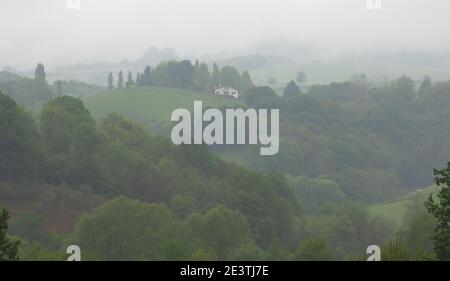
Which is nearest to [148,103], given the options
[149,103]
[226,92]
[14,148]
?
[149,103]

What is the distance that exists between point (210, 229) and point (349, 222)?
28304 mm

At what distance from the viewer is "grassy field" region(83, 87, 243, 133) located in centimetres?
15912

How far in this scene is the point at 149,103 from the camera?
169375 mm

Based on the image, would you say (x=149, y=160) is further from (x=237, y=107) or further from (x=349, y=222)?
(x=237, y=107)

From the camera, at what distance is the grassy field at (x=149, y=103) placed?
159 meters

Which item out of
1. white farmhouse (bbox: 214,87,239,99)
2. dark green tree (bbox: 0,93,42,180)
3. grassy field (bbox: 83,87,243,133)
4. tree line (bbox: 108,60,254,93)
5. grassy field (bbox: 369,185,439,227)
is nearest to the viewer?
dark green tree (bbox: 0,93,42,180)

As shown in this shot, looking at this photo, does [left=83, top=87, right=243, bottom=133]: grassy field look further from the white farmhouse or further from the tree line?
the tree line

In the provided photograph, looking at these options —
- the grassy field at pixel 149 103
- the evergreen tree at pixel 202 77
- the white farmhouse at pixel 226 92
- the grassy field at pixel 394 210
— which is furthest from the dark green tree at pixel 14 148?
the evergreen tree at pixel 202 77

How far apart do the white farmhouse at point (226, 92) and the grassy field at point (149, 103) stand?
26.6ft

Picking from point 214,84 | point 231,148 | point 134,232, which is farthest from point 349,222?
point 214,84

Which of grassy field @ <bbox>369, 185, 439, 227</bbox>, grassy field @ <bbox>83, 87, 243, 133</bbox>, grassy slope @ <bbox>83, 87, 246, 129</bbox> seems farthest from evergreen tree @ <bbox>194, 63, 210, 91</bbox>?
grassy field @ <bbox>369, 185, 439, 227</bbox>

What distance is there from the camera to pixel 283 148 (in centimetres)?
15988

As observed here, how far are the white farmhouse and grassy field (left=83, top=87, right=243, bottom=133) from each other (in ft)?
26.6

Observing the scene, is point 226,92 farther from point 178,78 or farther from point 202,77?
point 178,78
